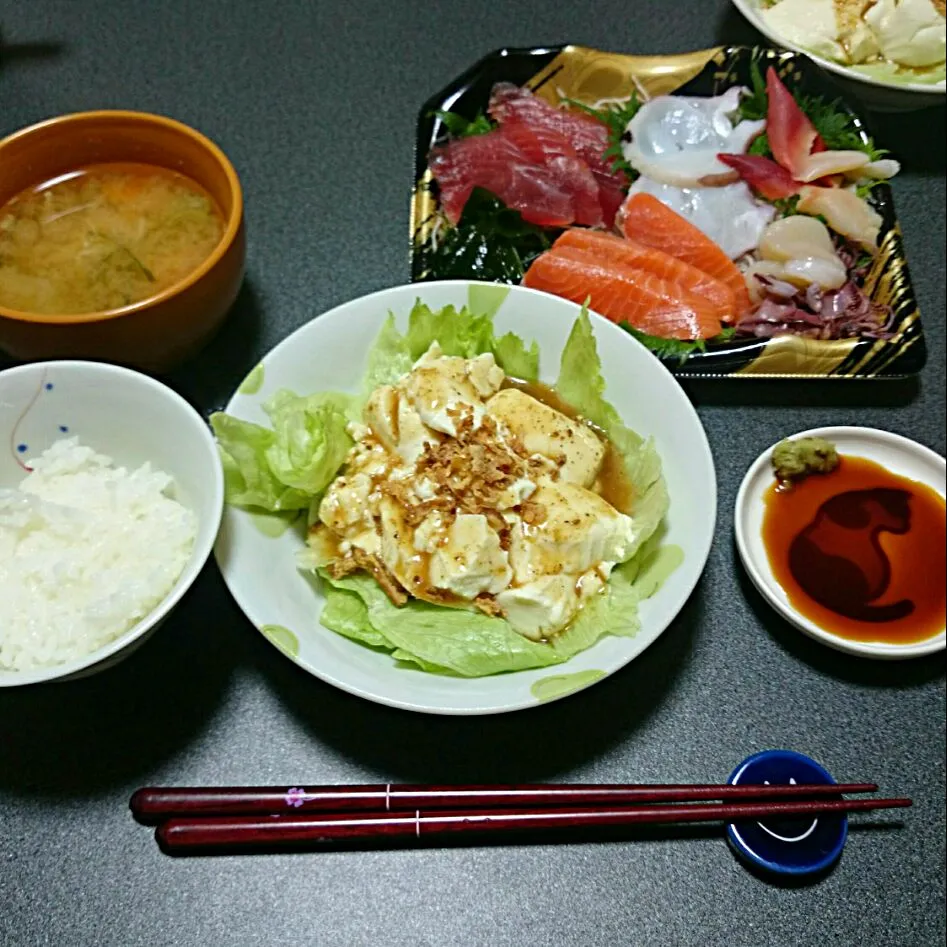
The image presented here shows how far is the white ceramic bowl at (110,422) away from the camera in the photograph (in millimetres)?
1395

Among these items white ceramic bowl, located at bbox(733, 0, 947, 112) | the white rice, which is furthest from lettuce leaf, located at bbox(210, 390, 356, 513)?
white ceramic bowl, located at bbox(733, 0, 947, 112)

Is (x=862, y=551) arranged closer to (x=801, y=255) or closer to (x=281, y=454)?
(x=801, y=255)

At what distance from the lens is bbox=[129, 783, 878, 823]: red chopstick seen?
1332mm

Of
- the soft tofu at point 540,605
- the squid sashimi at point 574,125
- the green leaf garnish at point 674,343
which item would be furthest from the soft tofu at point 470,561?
the squid sashimi at point 574,125

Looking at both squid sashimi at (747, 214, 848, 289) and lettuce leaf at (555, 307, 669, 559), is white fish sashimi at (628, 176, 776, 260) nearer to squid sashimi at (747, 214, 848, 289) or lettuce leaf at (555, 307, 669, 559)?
squid sashimi at (747, 214, 848, 289)

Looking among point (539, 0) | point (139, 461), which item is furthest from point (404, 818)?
point (539, 0)

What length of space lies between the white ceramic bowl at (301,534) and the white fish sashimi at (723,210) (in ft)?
2.13

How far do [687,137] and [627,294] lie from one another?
0.62 m

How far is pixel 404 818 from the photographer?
1.33 metres

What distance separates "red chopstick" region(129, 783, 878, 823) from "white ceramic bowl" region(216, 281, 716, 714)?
18 centimetres

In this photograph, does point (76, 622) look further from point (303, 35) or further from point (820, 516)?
point (303, 35)

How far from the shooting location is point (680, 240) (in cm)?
200

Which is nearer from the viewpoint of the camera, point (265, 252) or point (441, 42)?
point (265, 252)

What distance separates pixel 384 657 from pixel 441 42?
1.94 m
